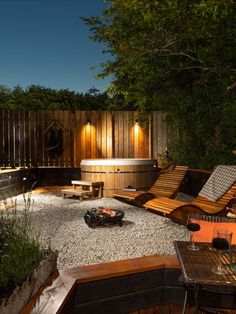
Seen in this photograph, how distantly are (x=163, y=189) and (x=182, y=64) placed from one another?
14.8ft

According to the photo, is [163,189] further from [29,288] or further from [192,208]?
[29,288]

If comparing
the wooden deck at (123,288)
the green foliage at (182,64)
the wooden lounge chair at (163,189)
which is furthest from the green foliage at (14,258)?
the green foliage at (182,64)

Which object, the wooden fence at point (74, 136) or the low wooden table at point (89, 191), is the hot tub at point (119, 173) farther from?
the wooden fence at point (74, 136)

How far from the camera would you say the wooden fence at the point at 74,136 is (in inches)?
512

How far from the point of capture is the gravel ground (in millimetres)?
4388

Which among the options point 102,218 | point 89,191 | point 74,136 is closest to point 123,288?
point 102,218

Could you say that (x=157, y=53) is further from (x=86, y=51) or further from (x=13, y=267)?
(x=86, y=51)

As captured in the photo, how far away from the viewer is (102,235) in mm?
5352

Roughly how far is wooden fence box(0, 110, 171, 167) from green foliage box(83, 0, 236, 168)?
0.83 meters

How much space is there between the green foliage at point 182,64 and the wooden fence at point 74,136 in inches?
32.8

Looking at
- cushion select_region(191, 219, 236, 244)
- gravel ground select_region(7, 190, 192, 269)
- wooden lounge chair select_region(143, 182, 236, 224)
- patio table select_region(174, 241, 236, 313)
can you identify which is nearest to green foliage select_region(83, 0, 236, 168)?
wooden lounge chair select_region(143, 182, 236, 224)

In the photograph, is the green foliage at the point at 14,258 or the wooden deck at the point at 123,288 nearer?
the green foliage at the point at 14,258

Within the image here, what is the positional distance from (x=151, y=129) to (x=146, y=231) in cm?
840

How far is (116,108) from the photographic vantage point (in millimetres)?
18219
